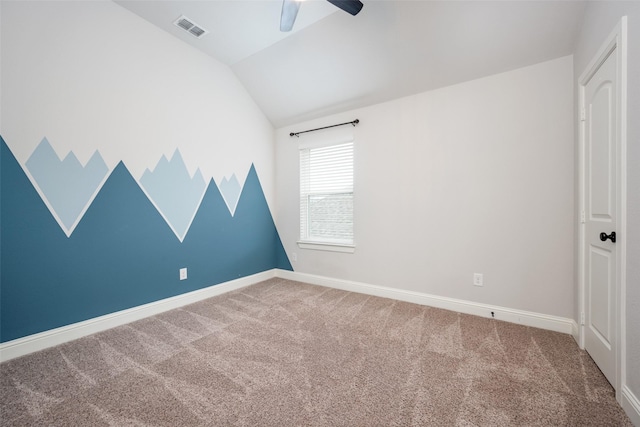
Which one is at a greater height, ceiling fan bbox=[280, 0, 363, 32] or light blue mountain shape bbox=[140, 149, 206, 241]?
ceiling fan bbox=[280, 0, 363, 32]

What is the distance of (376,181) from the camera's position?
127 inches

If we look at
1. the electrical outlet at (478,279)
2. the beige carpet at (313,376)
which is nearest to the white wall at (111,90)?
the beige carpet at (313,376)

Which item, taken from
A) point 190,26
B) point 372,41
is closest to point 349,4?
point 372,41

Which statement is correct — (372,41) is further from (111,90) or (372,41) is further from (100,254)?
(100,254)

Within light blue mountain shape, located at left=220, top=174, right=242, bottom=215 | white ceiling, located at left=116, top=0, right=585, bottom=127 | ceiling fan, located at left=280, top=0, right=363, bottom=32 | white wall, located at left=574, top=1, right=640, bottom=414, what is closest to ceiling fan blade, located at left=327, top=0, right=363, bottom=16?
Result: ceiling fan, located at left=280, top=0, right=363, bottom=32

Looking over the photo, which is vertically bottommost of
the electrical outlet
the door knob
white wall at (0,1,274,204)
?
the electrical outlet

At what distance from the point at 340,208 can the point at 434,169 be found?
4.39 ft

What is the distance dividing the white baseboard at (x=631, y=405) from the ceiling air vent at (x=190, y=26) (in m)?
4.34

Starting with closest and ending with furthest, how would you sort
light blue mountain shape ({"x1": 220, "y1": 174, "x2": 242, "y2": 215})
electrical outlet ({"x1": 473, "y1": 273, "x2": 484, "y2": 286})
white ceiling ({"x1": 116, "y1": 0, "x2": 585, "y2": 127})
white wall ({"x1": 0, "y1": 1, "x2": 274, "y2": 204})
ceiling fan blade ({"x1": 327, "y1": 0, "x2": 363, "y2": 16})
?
ceiling fan blade ({"x1": 327, "y1": 0, "x2": 363, "y2": 16})
white wall ({"x1": 0, "y1": 1, "x2": 274, "y2": 204})
white ceiling ({"x1": 116, "y1": 0, "x2": 585, "y2": 127})
electrical outlet ({"x1": 473, "y1": 273, "x2": 484, "y2": 286})
light blue mountain shape ({"x1": 220, "y1": 174, "x2": 242, "y2": 215})

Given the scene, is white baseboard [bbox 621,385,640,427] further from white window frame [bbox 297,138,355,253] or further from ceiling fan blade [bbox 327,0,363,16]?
ceiling fan blade [bbox 327,0,363,16]

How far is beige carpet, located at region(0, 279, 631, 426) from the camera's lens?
53.3 inches

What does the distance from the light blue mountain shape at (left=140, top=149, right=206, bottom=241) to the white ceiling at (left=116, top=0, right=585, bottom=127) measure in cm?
145

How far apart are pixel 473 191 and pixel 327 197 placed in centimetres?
185

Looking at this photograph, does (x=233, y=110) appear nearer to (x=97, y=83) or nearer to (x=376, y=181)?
(x=97, y=83)
